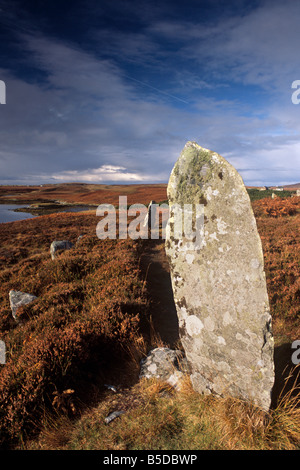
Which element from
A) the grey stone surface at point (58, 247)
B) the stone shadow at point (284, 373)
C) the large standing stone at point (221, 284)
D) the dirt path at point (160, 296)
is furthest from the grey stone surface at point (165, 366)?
the grey stone surface at point (58, 247)

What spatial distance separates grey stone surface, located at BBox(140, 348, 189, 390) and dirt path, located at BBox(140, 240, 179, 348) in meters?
0.77

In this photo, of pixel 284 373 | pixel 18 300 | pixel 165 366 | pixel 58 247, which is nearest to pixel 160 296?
pixel 165 366

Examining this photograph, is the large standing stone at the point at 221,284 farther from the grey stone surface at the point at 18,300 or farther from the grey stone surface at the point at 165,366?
the grey stone surface at the point at 18,300

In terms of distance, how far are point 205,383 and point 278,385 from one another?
136 centimetres

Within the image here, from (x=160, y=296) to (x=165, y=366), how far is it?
11.8ft

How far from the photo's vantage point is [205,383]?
376cm

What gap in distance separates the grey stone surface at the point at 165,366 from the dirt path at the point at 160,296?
0.77 metres

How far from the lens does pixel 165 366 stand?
15.2ft

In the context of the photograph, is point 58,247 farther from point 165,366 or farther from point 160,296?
point 165,366

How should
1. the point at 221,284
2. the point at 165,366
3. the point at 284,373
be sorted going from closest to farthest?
the point at 221,284 < the point at 284,373 < the point at 165,366

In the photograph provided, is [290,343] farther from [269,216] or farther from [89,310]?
[269,216]

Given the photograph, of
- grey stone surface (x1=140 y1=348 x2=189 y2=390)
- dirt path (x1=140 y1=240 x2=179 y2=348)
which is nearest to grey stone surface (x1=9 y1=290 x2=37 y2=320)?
dirt path (x1=140 y1=240 x2=179 y2=348)

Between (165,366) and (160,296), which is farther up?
(160,296)

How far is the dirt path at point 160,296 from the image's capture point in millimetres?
6286
